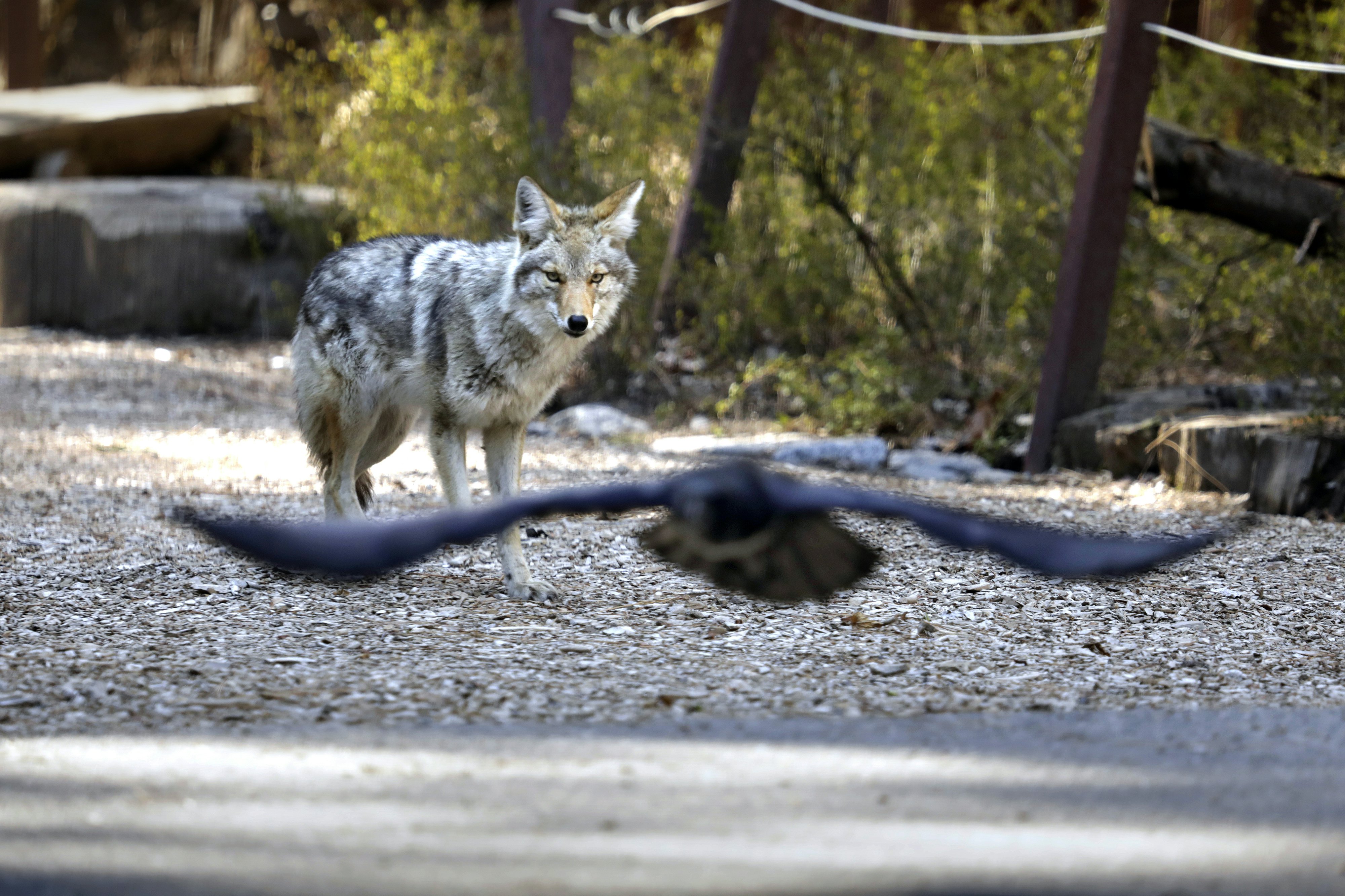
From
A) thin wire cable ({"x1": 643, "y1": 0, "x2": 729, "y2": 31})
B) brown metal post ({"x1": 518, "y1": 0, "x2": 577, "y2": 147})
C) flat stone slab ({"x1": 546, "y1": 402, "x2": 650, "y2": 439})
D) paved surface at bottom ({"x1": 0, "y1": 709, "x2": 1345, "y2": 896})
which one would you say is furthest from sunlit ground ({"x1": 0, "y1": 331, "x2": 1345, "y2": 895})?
thin wire cable ({"x1": 643, "y1": 0, "x2": 729, "y2": 31})

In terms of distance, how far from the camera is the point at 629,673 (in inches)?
147

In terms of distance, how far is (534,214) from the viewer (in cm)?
495

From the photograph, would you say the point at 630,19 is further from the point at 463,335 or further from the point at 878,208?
the point at 463,335

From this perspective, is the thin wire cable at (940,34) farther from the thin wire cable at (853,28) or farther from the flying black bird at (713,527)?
the flying black bird at (713,527)

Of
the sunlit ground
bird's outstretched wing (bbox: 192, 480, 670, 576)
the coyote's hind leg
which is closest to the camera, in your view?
bird's outstretched wing (bbox: 192, 480, 670, 576)

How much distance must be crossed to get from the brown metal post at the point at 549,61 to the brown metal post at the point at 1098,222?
14.6ft

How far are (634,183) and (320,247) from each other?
7.66 meters

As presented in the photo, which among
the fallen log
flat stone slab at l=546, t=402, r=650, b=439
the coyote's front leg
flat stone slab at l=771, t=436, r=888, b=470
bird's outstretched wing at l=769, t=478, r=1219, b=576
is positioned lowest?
flat stone slab at l=546, t=402, r=650, b=439

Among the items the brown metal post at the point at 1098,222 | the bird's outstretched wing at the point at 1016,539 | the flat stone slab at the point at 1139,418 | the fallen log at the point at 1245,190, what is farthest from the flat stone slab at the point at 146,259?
the bird's outstretched wing at the point at 1016,539

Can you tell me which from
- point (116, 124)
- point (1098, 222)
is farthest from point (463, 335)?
point (116, 124)

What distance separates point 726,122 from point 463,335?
15.5 ft

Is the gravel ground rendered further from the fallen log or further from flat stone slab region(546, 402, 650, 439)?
flat stone slab region(546, 402, 650, 439)

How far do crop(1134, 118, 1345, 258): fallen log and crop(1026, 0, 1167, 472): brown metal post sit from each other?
6.3 inches

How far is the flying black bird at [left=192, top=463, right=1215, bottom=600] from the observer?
91.9 inches
